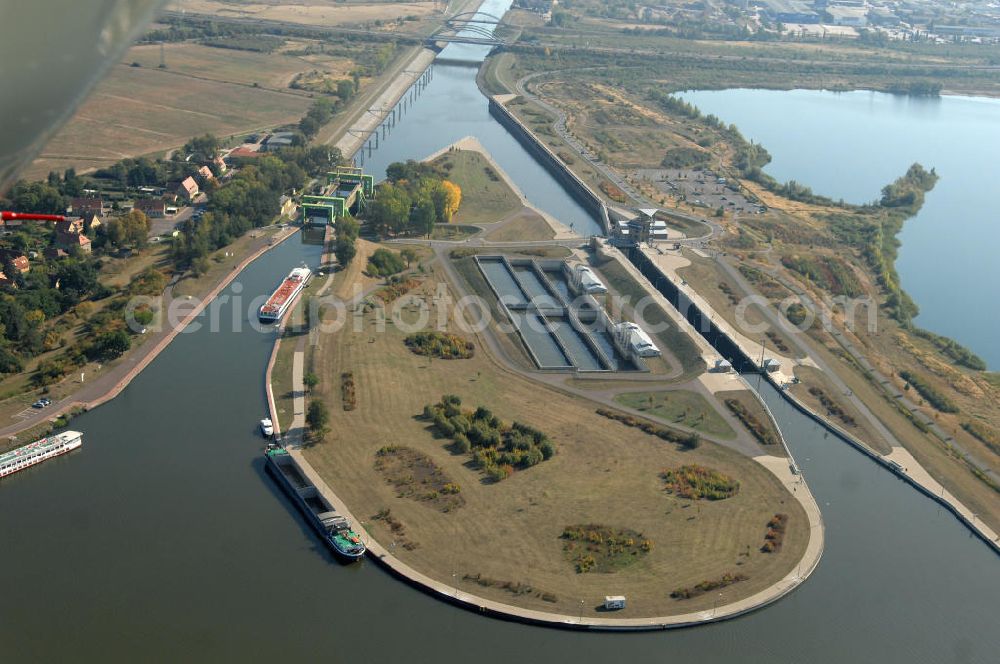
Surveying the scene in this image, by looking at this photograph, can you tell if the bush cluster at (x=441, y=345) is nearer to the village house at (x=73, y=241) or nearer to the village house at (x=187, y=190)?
the village house at (x=73, y=241)

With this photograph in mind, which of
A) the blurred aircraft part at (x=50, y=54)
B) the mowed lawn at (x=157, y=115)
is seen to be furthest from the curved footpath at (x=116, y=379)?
the blurred aircraft part at (x=50, y=54)

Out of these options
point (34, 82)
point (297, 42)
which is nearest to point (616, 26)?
point (297, 42)

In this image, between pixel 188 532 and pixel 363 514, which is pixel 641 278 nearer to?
pixel 363 514

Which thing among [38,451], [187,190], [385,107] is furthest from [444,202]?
[385,107]

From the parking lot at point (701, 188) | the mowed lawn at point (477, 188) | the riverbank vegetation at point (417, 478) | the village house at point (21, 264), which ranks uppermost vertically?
the parking lot at point (701, 188)

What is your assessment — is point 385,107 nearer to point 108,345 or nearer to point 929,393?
point 108,345

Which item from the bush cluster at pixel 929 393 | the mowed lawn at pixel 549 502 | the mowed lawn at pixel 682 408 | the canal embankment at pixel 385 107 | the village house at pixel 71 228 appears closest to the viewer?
the mowed lawn at pixel 549 502

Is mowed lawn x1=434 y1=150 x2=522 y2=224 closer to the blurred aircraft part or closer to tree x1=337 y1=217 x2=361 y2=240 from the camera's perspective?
tree x1=337 y1=217 x2=361 y2=240

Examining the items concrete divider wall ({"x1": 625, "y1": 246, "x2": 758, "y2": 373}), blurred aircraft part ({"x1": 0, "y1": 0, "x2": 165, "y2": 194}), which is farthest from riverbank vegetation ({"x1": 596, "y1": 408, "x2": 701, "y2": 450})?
Result: blurred aircraft part ({"x1": 0, "y1": 0, "x2": 165, "y2": 194})
